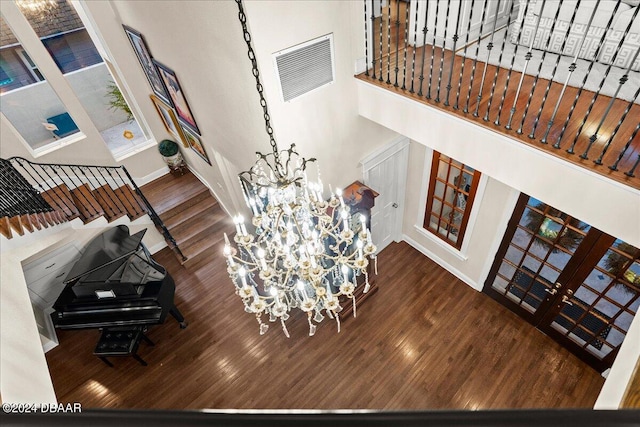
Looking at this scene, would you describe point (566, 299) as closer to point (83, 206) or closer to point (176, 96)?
point (176, 96)

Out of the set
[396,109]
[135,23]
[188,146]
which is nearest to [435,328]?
[396,109]

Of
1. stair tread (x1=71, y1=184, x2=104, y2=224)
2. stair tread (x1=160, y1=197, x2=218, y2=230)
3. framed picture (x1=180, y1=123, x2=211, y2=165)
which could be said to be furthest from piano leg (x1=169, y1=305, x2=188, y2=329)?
framed picture (x1=180, y1=123, x2=211, y2=165)

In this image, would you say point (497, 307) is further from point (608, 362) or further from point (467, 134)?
point (467, 134)

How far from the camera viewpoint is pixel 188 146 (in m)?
6.77

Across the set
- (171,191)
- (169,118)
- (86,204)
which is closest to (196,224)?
(171,191)

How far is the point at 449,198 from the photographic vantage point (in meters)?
5.36

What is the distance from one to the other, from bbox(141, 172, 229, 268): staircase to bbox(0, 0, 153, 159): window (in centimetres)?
121

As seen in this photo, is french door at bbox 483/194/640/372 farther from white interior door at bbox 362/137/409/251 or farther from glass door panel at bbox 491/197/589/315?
white interior door at bbox 362/137/409/251

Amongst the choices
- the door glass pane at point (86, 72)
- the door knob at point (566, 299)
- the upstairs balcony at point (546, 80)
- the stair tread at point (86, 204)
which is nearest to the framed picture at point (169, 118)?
the door glass pane at point (86, 72)

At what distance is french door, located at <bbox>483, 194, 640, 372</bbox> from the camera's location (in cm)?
380

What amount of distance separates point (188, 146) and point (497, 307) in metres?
6.15

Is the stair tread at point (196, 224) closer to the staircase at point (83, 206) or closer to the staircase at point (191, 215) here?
the staircase at point (191, 215)

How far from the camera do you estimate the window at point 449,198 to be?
16.1 feet

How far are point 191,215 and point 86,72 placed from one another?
127 inches
